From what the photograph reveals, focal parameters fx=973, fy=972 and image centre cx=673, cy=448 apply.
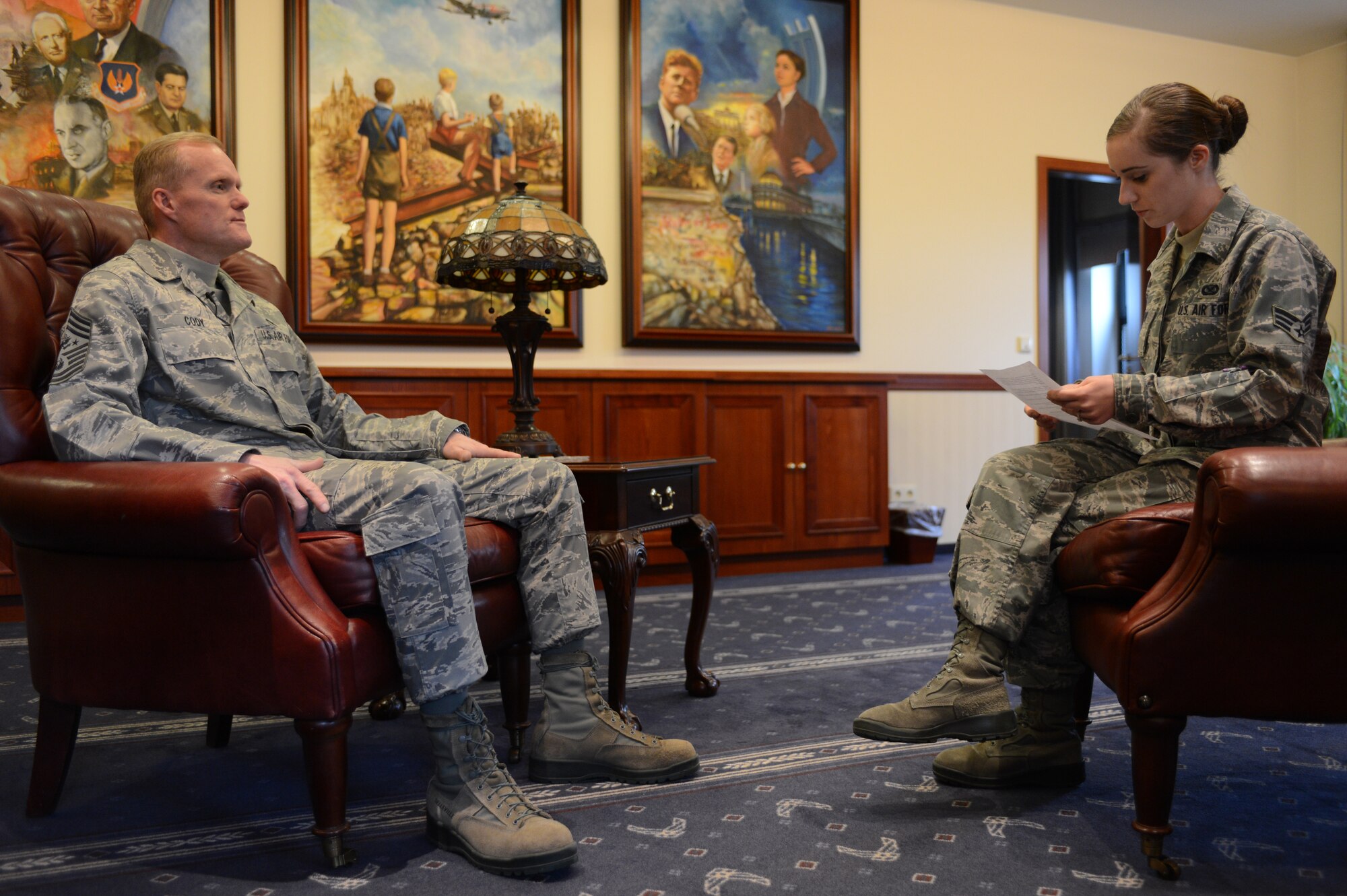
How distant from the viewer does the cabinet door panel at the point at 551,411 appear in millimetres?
4168

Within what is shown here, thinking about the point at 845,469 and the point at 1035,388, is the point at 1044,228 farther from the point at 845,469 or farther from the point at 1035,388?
the point at 1035,388

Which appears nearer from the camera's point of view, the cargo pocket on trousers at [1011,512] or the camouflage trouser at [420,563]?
the camouflage trouser at [420,563]

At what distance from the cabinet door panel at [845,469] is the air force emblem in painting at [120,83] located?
10.5 feet

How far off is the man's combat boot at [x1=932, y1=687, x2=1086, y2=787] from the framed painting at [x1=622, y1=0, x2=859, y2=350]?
311cm

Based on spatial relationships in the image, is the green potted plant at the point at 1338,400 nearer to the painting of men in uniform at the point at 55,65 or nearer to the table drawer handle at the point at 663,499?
the table drawer handle at the point at 663,499

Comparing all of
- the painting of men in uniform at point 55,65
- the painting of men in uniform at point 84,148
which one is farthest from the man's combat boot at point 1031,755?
the painting of men in uniform at point 55,65

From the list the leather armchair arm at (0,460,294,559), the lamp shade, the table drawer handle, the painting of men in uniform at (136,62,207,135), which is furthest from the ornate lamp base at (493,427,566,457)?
the painting of men in uniform at (136,62,207,135)

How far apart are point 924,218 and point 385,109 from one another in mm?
2884

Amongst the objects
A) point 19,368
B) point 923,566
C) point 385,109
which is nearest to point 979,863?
point 19,368

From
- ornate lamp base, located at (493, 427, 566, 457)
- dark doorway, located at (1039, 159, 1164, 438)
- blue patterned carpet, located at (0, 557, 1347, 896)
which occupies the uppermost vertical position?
dark doorway, located at (1039, 159, 1164, 438)

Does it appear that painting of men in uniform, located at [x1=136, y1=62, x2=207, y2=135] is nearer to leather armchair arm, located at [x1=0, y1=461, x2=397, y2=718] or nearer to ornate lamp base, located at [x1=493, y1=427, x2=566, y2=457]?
ornate lamp base, located at [x1=493, y1=427, x2=566, y2=457]

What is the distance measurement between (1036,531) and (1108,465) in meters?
0.27

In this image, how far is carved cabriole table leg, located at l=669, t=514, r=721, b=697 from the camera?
2633 mm

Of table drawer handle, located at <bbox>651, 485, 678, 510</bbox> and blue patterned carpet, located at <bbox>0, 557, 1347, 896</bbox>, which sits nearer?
blue patterned carpet, located at <bbox>0, 557, 1347, 896</bbox>
